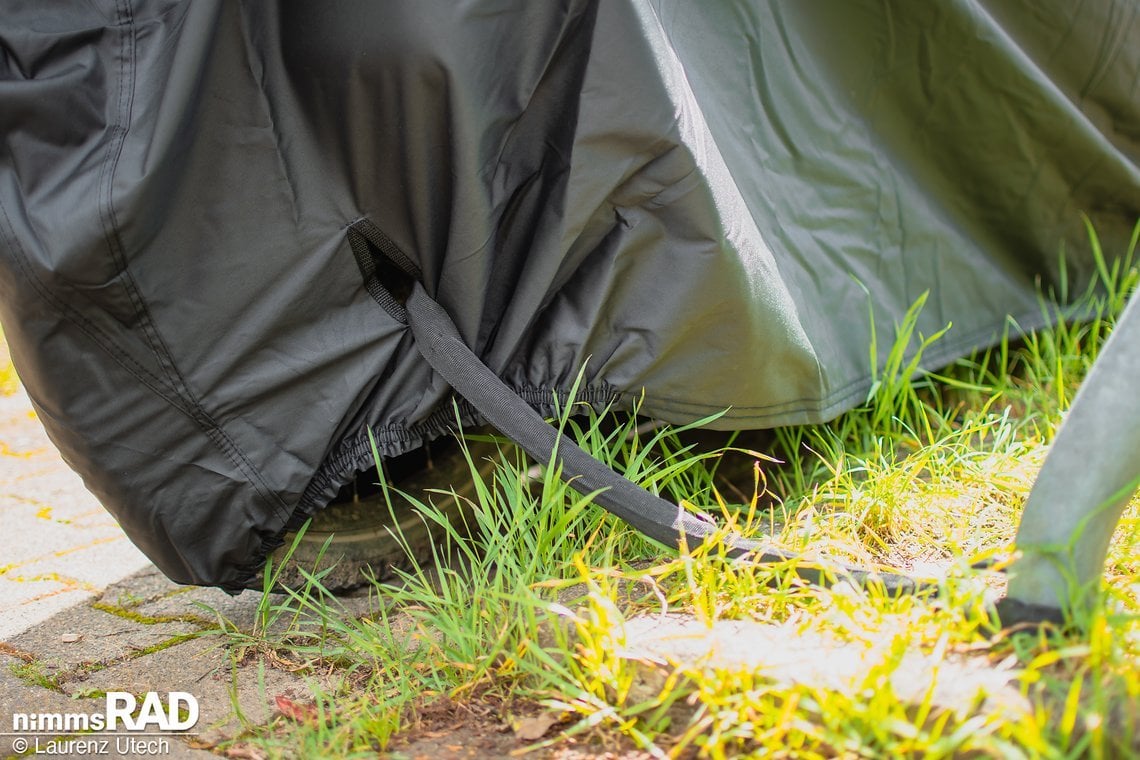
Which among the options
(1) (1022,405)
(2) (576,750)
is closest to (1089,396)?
(2) (576,750)

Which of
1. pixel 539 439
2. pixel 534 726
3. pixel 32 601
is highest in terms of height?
pixel 539 439

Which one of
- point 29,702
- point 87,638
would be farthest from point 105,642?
point 29,702

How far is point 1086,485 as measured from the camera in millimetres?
949

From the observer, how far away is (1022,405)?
1848 mm

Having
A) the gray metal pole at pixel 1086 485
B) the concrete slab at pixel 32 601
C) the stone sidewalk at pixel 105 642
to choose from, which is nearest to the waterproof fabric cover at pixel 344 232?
the stone sidewalk at pixel 105 642

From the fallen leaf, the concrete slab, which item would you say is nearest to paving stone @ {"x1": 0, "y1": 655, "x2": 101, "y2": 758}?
the concrete slab

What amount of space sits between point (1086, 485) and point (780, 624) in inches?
14.6

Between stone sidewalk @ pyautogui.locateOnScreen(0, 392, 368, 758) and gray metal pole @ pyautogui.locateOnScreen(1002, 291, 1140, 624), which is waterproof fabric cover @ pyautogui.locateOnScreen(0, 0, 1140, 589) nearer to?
stone sidewalk @ pyautogui.locateOnScreen(0, 392, 368, 758)

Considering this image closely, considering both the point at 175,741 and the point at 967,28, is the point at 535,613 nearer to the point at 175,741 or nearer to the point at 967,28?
the point at 175,741

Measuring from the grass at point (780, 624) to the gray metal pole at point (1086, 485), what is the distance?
0.04 m

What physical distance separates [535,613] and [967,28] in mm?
1297

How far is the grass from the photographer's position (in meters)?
0.92

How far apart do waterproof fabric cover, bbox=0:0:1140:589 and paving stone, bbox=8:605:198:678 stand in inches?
7.8

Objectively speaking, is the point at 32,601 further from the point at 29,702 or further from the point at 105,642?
the point at 29,702
